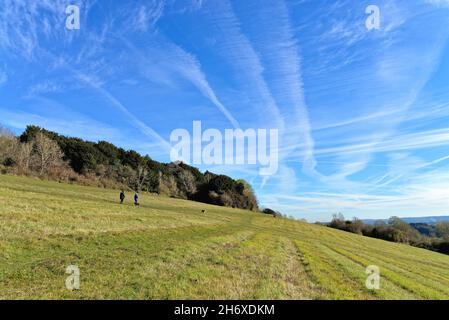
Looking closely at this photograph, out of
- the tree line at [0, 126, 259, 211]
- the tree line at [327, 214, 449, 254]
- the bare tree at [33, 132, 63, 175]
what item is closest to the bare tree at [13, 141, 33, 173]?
the tree line at [0, 126, 259, 211]

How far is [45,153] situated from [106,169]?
2300 cm

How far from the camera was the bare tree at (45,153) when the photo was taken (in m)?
89.8

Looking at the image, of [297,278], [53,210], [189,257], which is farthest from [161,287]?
[53,210]

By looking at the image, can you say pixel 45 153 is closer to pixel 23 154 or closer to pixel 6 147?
pixel 23 154

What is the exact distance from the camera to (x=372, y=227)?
361ft

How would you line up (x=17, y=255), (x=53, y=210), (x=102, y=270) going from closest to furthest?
(x=102, y=270) < (x=17, y=255) < (x=53, y=210)

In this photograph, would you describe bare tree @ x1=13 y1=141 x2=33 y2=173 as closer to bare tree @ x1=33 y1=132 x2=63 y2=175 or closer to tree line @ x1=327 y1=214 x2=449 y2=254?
bare tree @ x1=33 y1=132 x2=63 y2=175

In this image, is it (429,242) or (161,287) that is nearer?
(161,287)

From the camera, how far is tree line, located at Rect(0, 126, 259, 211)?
85.8 meters

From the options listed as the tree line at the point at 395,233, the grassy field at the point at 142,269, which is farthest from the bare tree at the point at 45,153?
the tree line at the point at 395,233

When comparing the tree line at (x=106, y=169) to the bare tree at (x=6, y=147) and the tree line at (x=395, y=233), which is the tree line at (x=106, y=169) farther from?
the tree line at (x=395, y=233)

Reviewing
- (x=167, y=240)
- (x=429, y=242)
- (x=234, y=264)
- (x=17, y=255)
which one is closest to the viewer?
(x=17, y=255)

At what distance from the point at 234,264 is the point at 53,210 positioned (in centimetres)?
1805
